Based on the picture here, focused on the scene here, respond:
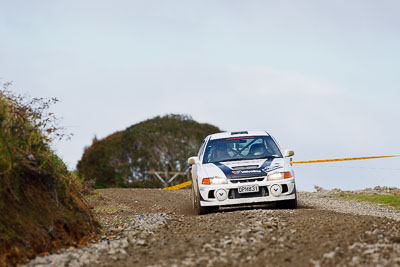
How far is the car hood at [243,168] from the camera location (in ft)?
39.4

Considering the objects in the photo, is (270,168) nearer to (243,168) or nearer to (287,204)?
(243,168)

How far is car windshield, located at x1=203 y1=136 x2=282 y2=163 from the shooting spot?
13.1 meters

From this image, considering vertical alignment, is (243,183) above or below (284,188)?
above

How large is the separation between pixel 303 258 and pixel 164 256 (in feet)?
5.57

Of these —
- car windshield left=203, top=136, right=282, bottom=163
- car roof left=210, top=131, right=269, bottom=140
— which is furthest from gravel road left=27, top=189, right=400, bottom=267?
car roof left=210, top=131, right=269, bottom=140

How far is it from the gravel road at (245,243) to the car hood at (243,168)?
1.21 meters

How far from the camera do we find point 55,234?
27.1ft

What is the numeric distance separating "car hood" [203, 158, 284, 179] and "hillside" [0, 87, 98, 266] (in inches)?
132

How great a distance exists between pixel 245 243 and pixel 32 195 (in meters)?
3.12

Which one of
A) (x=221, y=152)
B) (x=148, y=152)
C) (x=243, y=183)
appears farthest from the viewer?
(x=148, y=152)

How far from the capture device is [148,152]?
93.8ft

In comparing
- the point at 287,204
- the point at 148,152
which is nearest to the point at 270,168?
the point at 287,204

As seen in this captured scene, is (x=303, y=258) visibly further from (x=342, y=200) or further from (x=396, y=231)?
(x=342, y=200)

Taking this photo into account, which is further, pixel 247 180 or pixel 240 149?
pixel 240 149
